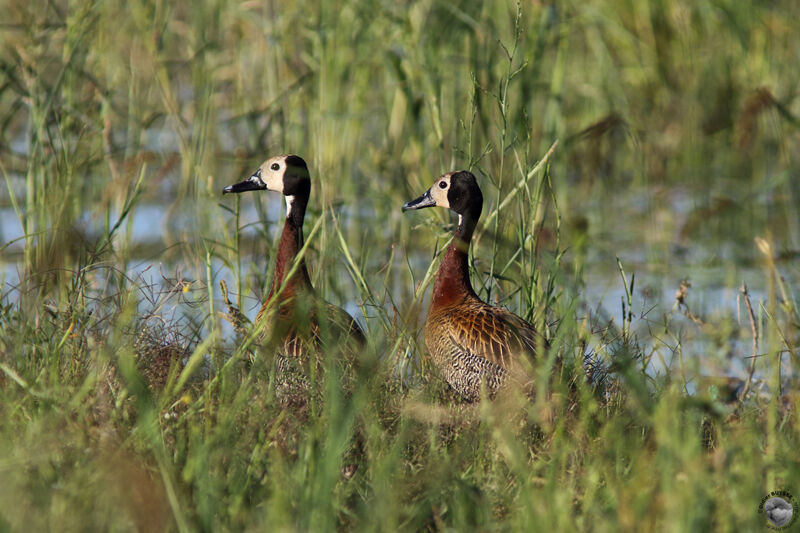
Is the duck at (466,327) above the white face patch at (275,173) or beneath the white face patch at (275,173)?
beneath

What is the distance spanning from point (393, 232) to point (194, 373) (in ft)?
8.00

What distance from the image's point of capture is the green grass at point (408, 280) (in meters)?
2.85

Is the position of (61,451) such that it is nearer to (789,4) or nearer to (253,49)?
(253,49)

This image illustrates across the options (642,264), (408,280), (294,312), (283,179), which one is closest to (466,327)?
(294,312)

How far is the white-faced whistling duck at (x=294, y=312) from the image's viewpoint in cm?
372

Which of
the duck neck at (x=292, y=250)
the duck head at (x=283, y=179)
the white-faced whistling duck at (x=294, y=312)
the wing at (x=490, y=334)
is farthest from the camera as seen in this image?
the duck head at (x=283, y=179)

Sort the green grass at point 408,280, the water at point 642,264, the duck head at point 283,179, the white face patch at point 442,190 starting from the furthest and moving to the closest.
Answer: the water at point 642,264
the duck head at point 283,179
the white face patch at point 442,190
the green grass at point 408,280

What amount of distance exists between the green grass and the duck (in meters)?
0.12

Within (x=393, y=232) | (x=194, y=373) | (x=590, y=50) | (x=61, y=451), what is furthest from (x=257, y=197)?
(x=590, y=50)

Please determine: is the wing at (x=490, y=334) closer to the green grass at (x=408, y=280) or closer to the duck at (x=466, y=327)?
the duck at (x=466, y=327)

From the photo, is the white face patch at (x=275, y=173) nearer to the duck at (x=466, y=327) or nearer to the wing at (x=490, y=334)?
the duck at (x=466, y=327)

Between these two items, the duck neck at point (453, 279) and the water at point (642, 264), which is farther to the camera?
the water at point (642, 264)

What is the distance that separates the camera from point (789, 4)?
28.4ft

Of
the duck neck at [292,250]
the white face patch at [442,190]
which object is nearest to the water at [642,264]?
the duck neck at [292,250]
